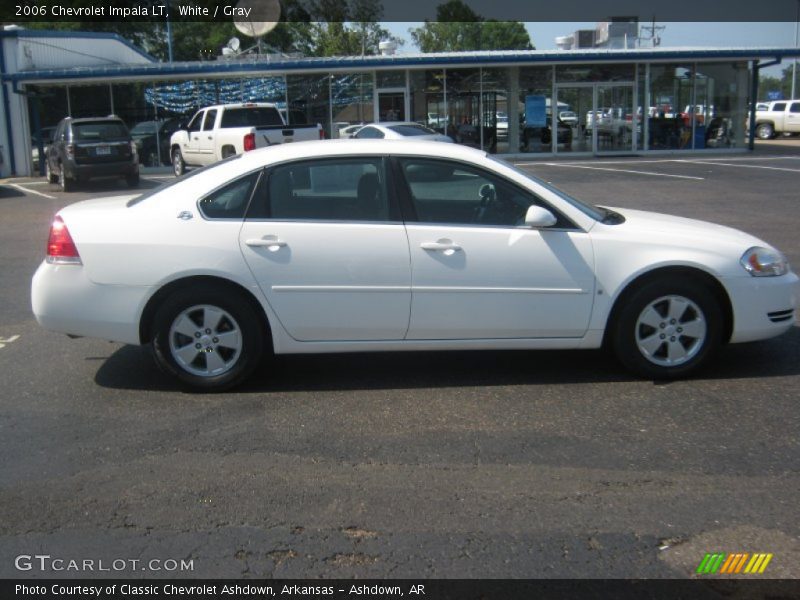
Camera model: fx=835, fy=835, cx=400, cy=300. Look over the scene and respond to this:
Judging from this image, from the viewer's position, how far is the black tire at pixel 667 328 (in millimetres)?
5410

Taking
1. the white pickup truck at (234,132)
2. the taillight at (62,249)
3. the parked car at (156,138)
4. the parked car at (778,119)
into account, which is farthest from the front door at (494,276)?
the parked car at (778,119)

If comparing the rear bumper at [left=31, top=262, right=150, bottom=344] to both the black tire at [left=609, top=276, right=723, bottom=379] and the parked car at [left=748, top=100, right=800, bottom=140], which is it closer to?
the black tire at [left=609, top=276, right=723, bottom=379]

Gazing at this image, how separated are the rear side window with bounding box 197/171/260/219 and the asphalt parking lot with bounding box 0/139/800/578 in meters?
1.18

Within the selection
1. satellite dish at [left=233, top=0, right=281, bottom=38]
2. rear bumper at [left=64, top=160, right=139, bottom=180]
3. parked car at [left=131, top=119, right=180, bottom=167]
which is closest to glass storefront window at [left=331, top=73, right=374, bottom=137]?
satellite dish at [left=233, top=0, right=281, bottom=38]

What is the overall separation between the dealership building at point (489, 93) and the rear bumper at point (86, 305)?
2346 cm

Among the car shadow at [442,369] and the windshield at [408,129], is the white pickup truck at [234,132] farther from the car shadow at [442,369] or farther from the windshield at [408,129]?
the car shadow at [442,369]

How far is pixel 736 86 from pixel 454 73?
10018mm

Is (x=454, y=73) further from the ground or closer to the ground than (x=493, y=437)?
further from the ground

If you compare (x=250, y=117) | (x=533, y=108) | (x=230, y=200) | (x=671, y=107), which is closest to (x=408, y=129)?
(x=250, y=117)

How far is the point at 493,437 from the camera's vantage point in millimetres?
4645

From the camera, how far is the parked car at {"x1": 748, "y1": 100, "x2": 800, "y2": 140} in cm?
3869

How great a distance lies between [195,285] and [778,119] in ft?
130
